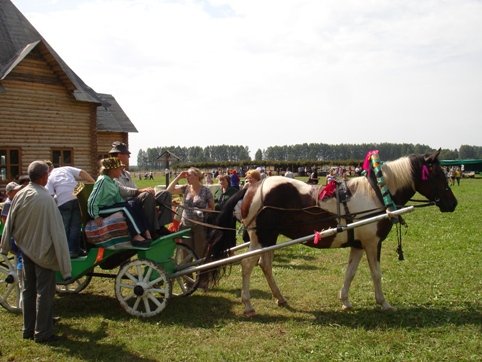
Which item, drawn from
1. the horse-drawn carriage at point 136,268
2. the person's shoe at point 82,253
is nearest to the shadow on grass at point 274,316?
the horse-drawn carriage at point 136,268

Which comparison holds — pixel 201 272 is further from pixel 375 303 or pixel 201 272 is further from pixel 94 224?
pixel 375 303

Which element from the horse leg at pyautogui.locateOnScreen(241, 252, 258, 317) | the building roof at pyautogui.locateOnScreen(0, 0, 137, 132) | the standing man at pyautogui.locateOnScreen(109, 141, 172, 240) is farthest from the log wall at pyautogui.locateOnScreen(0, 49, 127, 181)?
the horse leg at pyautogui.locateOnScreen(241, 252, 258, 317)

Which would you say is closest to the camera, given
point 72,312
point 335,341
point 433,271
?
point 335,341

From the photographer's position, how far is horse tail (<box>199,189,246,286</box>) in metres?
6.40

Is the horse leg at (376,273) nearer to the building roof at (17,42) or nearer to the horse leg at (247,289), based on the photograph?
the horse leg at (247,289)

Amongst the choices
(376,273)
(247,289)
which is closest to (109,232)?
→ (247,289)

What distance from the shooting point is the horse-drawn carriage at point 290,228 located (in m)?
5.83

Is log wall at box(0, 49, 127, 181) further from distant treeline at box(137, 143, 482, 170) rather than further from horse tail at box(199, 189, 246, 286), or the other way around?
distant treeline at box(137, 143, 482, 170)

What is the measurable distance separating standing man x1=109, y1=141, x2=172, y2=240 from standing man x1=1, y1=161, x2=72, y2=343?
1.24 m

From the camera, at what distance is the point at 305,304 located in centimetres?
643

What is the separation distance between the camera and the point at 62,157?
20.7 m

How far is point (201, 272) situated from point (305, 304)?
1570 millimetres

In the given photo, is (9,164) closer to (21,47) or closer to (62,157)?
(62,157)

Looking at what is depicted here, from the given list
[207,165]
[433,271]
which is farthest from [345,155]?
[433,271]
